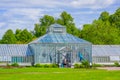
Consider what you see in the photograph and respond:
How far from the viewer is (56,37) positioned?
69.6 meters

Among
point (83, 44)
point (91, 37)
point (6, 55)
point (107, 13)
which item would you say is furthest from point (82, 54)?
point (107, 13)

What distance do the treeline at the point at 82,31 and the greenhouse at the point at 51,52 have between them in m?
18.7

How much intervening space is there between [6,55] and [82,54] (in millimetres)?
12491

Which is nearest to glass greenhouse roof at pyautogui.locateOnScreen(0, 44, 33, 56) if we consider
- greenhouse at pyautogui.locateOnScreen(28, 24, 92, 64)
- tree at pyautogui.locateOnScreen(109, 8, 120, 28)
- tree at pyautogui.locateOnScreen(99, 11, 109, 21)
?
greenhouse at pyautogui.locateOnScreen(28, 24, 92, 64)

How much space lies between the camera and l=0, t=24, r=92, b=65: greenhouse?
66.4 metres

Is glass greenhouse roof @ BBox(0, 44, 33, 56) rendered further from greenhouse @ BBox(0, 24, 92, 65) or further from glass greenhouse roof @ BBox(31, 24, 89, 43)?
glass greenhouse roof @ BBox(31, 24, 89, 43)

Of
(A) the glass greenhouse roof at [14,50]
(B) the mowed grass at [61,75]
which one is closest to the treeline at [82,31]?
(A) the glass greenhouse roof at [14,50]

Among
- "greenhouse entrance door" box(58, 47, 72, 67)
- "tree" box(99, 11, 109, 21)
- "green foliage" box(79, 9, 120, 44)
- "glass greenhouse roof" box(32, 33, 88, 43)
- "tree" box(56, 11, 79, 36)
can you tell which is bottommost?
"greenhouse entrance door" box(58, 47, 72, 67)

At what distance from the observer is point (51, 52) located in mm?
66562

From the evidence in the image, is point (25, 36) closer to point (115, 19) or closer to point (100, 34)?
point (100, 34)

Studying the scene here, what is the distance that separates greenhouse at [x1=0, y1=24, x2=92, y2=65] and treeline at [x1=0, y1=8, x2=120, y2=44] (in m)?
18.7

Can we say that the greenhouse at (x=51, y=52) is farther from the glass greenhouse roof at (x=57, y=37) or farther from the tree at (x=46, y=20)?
the tree at (x=46, y=20)

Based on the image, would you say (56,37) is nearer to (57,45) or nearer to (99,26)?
(57,45)

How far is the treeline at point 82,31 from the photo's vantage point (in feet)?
286
